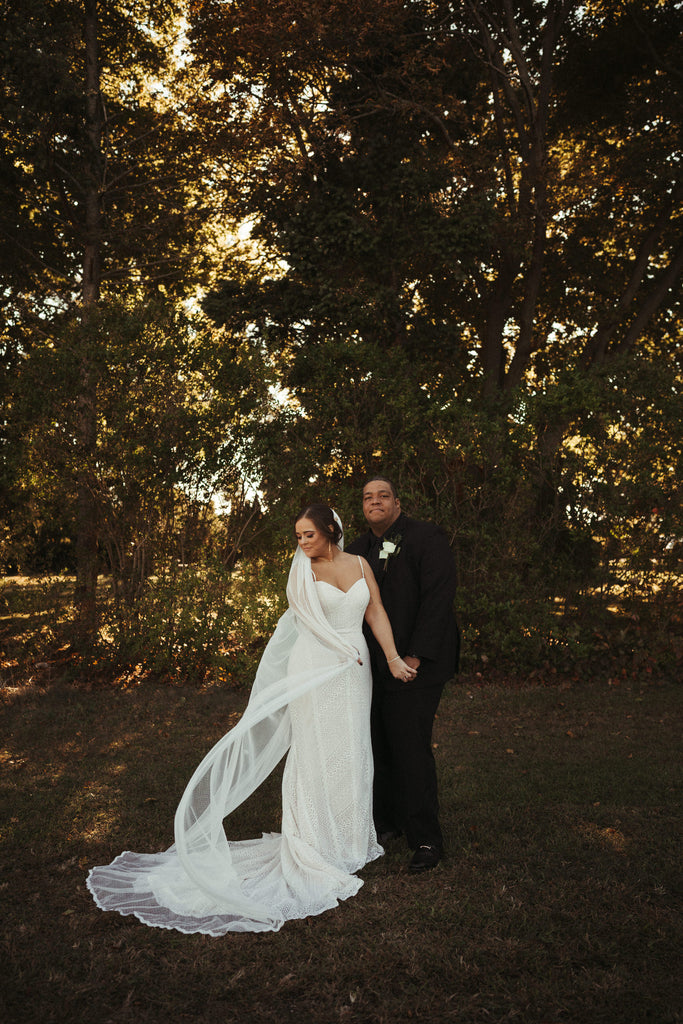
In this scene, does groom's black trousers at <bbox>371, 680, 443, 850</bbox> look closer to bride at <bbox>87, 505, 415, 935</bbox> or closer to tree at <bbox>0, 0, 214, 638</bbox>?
bride at <bbox>87, 505, 415, 935</bbox>

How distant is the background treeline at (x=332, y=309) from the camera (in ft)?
29.7

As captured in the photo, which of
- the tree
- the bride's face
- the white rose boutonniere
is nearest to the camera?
the bride's face

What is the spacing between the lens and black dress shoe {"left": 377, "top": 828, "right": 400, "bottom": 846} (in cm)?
478

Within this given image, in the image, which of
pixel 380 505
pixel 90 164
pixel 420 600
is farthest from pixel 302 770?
pixel 90 164

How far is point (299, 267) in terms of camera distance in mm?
10891

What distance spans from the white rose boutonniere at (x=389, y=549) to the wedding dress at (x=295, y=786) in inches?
8.5

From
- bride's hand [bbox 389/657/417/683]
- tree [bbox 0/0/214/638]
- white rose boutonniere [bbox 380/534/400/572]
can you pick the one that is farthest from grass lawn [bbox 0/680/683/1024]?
tree [bbox 0/0/214/638]

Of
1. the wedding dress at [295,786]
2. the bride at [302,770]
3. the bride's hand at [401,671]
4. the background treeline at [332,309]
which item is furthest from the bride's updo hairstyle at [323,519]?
the background treeline at [332,309]

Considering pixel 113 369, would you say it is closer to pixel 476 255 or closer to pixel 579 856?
pixel 476 255

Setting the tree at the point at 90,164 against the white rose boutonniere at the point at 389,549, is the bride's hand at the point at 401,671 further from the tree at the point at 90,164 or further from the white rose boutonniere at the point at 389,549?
the tree at the point at 90,164

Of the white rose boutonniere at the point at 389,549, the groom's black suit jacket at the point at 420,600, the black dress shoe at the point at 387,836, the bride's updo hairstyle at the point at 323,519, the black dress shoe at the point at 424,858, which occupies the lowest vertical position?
the black dress shoe at the point at 387,836

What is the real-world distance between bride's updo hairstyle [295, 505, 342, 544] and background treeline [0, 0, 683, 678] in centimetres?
418

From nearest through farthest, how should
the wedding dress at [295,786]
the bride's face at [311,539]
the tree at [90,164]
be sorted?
the wedding dress at [295,786] → the bride's face at [311,539] → the tree at [90,164]

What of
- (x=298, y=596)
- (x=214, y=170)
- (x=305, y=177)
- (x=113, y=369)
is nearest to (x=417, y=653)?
(x=298, y=596)
